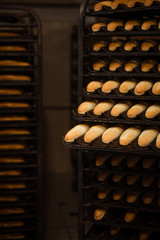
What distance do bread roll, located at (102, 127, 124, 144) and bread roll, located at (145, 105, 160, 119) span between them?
0.22 m

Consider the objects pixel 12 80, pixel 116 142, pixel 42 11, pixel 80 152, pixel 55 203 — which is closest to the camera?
pixel 116 142

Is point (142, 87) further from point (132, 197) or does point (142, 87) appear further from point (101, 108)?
point (132, 197)

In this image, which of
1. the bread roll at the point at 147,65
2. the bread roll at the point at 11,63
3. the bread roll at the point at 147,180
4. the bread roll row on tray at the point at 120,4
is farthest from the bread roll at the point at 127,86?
the bread roll at the point at 11,63

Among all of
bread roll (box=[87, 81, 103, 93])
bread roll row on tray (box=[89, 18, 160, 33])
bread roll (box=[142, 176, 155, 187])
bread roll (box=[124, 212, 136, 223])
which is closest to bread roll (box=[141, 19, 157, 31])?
bread roll row on tray (box=[89, 18, 160, 33])

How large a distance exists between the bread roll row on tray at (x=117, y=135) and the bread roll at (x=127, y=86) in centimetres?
23

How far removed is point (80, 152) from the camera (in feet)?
8.54

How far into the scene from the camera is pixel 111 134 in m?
2.34

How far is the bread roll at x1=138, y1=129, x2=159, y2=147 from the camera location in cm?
220

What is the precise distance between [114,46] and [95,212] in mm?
1092

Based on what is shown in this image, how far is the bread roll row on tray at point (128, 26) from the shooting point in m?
2.37

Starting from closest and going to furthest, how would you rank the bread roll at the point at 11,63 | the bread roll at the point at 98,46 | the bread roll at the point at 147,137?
the bread roll at the point at 147,137 → the bread roll at the point at 98,46 → the bread roll at the point at 11,63

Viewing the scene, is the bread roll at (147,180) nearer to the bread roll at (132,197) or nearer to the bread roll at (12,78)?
the bread roll at (132,197)

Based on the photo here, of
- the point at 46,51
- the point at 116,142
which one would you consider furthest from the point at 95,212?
the point at 46,51

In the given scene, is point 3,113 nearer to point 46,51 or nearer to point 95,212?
point 95,212
